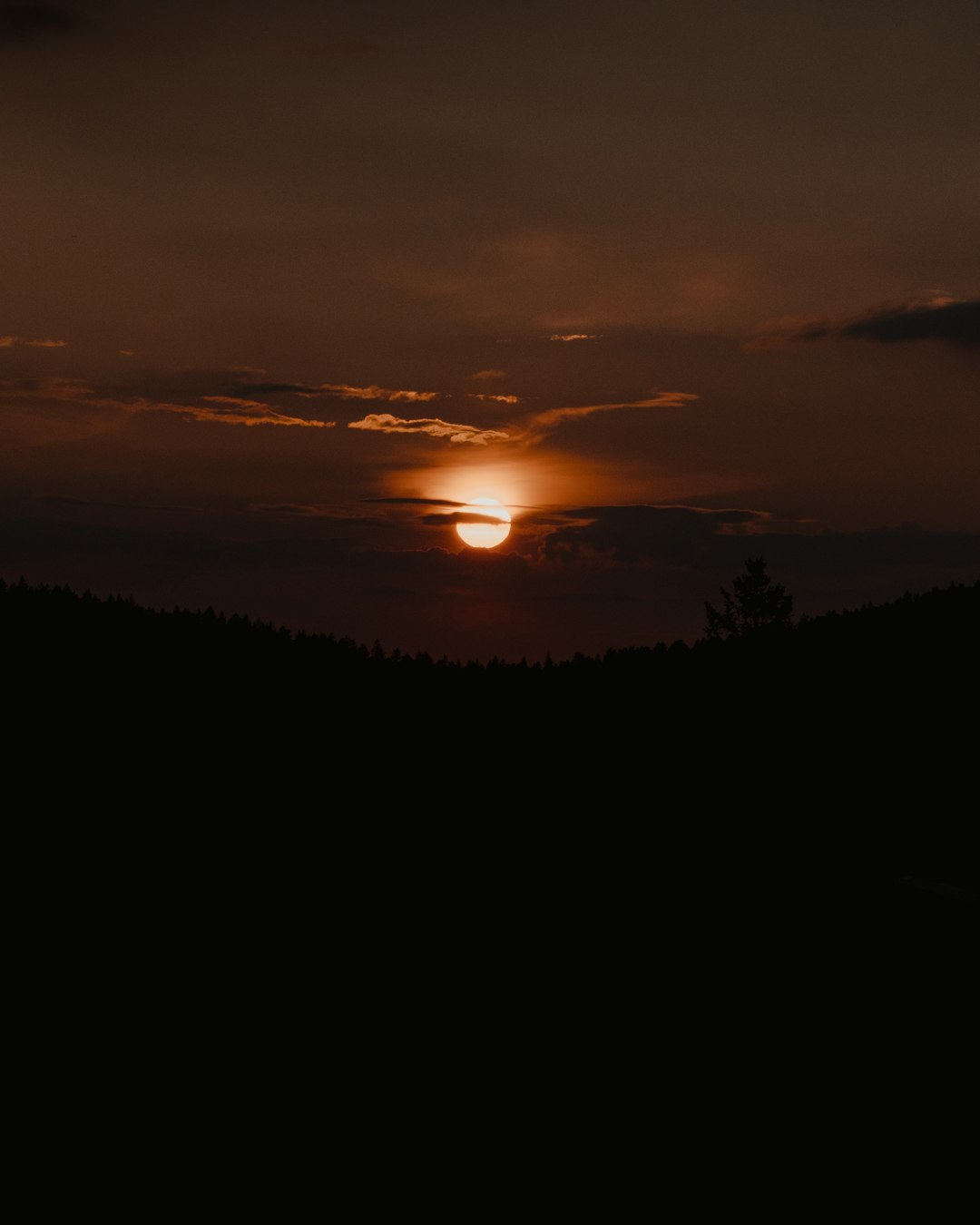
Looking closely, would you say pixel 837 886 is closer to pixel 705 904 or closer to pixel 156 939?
pixel 705 904

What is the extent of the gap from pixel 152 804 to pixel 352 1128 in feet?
18.1

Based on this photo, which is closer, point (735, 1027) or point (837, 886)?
point (735, 1027)

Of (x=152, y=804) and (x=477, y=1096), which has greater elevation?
(x=152, y=804)

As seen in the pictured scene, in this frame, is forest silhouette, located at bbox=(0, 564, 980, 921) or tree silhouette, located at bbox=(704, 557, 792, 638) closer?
forest silhouette, located at bbox=(0, 564, 980, 921)

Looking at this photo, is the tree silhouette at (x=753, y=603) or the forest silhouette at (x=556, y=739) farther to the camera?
the tree silhouette at (x=753, y=603)

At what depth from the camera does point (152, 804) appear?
49.7 feet

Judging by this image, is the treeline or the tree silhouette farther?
the tree silhouette

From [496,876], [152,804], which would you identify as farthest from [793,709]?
[152,804]

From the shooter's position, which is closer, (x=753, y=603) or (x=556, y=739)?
(x=556, y=739)

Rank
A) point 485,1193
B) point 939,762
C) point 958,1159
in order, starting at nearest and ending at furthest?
point 958,1159 → point 485,1193 → point 939,762

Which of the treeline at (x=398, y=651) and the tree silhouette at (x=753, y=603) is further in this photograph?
the tree silhouette at (x=753, y=603)

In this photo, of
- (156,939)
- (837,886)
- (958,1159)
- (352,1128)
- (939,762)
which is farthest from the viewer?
(939,762)

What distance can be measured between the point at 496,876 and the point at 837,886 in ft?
13.4

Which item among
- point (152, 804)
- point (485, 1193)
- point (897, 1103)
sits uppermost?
point (152, 804)
